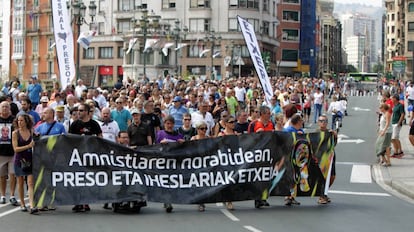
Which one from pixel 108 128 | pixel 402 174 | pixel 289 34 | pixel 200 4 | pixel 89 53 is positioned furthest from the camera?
pixel 289 34

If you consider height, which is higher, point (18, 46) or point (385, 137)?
point (18, 46)

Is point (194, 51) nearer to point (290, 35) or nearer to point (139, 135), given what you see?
point (290, 35)

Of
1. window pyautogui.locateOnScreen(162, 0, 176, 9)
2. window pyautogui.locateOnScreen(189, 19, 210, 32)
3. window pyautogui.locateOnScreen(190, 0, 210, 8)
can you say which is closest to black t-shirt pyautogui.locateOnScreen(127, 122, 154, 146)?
window pyautogui.locateOnScreen(189, 19, 210, 32)

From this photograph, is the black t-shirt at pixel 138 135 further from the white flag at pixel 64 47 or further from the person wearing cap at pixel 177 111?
the white flag at pixel 64 47

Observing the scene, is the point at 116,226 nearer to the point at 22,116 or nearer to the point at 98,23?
the point at 22,116

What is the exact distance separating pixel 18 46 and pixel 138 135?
3505 inches

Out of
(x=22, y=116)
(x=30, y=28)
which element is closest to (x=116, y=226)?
(x=22, y=116)

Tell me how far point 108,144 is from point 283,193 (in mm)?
3230

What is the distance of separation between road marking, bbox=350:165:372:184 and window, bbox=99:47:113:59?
7050 centimetres

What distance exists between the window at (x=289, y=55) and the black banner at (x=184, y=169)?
93777 mm

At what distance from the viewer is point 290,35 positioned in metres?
108

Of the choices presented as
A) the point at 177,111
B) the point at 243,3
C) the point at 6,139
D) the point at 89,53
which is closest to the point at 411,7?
the point at 243,3

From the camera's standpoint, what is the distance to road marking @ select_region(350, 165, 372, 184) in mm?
17327

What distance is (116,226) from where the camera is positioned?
10.9 metres
